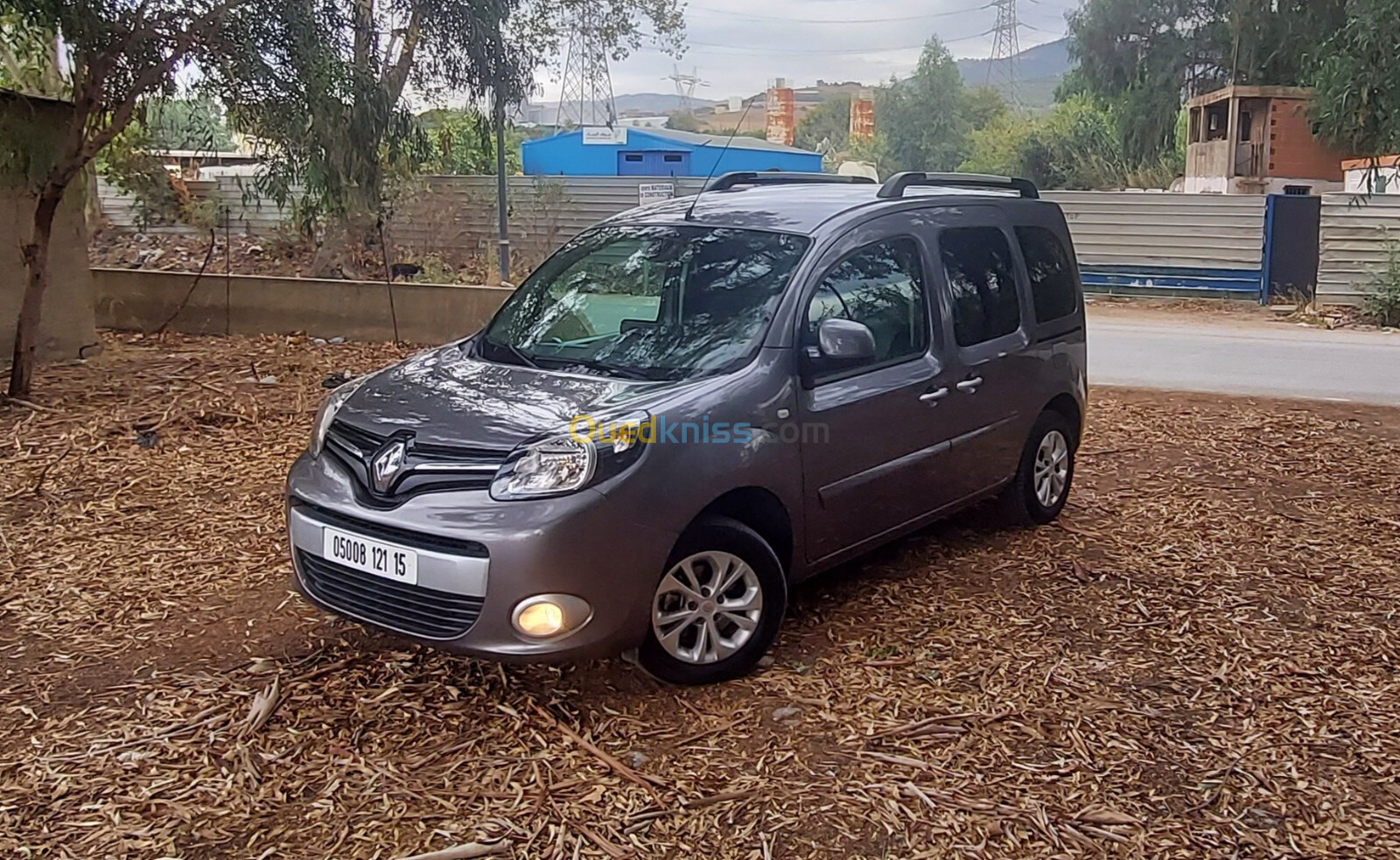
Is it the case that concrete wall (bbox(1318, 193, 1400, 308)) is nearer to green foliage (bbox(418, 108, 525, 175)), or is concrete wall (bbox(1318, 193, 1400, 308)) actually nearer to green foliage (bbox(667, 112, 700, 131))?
green foliage (bbox(418, 108, 525, 175))

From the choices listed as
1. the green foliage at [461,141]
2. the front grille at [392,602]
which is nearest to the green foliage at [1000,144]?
the green foliage at [461,141]

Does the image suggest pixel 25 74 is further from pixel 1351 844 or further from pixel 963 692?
pixel 1351 844

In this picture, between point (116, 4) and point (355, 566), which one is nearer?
point (355, 566)

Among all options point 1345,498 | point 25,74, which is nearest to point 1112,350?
point 1345,498

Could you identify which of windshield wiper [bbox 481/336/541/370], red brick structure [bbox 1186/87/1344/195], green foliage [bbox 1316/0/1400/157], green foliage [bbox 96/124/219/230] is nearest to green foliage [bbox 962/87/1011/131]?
red brick structure [bbox 1186/87/1344/195]

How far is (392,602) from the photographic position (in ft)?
12.4

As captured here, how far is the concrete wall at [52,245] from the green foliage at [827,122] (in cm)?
5304

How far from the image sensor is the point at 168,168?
20.8 meters

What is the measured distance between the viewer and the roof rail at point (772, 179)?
5816 millimetres

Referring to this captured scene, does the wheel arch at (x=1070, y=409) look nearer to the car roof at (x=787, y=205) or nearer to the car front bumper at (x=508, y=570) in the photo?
the car roof at (x=787, y=205)

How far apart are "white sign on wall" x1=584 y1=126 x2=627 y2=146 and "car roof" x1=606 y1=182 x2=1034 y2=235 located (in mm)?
21060

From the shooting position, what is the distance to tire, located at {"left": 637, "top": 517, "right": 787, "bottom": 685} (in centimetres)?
392

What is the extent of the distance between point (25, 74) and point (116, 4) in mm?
4280

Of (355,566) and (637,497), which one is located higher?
(637,497)
